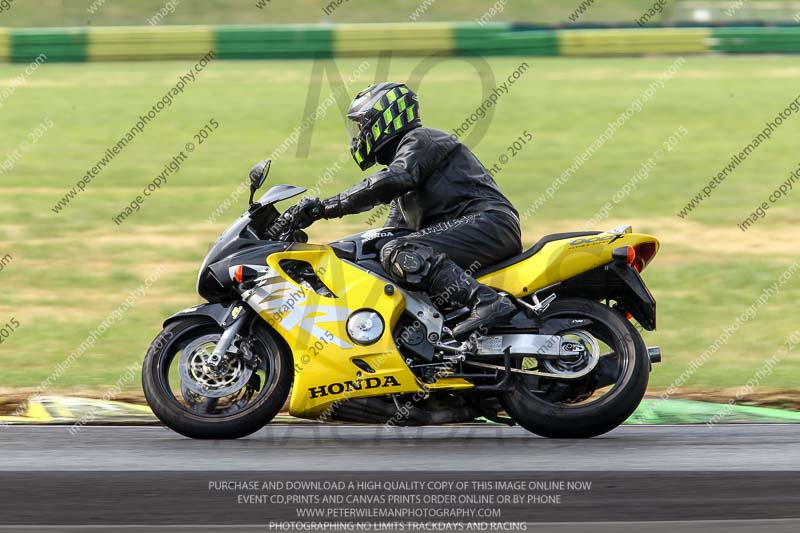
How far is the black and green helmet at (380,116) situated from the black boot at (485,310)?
1.02 m

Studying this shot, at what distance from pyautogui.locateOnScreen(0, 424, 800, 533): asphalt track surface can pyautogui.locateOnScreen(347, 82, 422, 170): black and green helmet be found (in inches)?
64.4

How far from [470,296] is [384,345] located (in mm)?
528

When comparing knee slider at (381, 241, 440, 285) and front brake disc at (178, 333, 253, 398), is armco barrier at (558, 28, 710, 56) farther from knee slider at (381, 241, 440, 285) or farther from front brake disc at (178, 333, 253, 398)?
front brake disc at (178, 333, 253, 398)

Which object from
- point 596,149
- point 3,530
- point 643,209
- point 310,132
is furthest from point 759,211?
point 3,530

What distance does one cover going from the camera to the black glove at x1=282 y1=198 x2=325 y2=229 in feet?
22.1

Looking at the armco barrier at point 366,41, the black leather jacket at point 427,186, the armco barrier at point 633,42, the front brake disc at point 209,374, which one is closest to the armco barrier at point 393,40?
the armco barrier at point 366,41

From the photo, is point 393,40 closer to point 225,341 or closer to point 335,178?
point 335,178

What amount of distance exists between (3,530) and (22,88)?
1688 cm

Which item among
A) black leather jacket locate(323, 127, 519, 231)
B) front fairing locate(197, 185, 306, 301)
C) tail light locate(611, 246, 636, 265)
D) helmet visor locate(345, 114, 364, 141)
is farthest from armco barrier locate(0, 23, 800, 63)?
tail light locate(611, 246, 636, 265)

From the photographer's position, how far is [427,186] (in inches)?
273

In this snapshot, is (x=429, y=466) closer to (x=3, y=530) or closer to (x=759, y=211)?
(x=3, y=530)

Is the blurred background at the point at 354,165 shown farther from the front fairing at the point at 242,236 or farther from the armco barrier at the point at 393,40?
the front fairing at the point at 242,236

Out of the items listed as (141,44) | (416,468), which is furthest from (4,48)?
(416,468)

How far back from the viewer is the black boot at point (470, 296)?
6.60 metres
